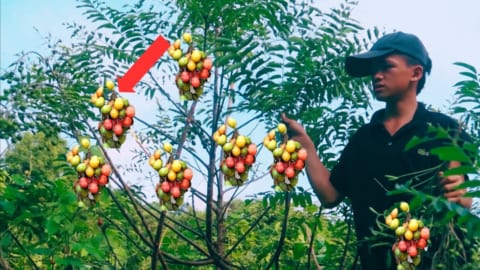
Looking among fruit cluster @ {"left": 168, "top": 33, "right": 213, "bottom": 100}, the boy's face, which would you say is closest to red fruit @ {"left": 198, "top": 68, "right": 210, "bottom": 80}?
fruit cluster @ {"left": 168, "top": 33, "right": 213, "bottom": 100}

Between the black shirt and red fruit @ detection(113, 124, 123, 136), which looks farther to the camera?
the black shirt

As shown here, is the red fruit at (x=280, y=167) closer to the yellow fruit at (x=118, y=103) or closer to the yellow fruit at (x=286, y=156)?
the yellow fruit at (x=286, y=156)

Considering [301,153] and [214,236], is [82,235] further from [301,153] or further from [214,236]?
[301,153]

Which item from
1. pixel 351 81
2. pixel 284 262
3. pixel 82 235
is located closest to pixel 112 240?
pixel 82 235

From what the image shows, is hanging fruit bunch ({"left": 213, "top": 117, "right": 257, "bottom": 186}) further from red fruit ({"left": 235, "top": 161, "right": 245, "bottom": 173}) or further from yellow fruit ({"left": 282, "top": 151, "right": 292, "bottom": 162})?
yellow fruit ({"left": 282, "top": 151, "right": 292, "bottom": 162})

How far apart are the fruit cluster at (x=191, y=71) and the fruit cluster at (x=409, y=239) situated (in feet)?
3.59

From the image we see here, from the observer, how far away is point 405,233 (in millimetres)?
3033

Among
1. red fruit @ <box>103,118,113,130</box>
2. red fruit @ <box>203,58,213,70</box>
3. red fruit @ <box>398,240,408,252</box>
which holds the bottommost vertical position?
red fruit @ <box>103,118,113,130</box>

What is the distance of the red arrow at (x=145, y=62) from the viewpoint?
4.73 metres

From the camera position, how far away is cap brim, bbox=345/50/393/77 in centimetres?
440

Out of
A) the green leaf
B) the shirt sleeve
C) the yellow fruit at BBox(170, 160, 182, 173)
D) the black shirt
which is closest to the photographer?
the green leaf

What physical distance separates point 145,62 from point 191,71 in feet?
4.01

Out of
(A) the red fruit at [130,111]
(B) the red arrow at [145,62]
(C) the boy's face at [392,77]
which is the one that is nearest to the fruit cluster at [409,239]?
(A) the red fruit at [130,111]

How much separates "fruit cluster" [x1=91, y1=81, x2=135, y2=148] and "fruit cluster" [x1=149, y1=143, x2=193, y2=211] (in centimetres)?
21
